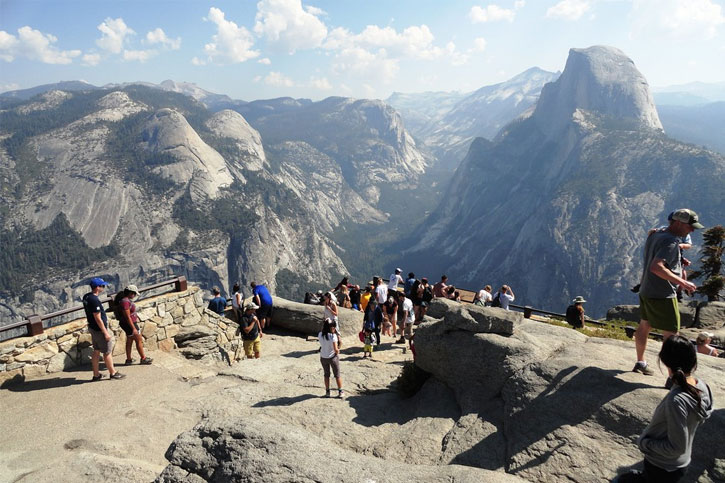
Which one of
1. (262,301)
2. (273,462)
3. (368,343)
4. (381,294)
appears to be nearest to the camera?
(273,462)

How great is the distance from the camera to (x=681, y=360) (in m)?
3.77

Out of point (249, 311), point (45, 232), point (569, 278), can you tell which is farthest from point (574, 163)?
point (45, 232)

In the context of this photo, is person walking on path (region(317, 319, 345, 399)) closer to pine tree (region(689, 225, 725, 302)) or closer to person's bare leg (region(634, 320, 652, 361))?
person's bare leg (region(634, 320, 652, 361))

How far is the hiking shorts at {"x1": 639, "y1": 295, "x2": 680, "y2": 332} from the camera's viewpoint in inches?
245

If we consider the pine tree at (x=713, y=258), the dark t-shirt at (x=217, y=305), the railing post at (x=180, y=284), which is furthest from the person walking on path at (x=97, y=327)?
the pine tree at (x=713, y=258)

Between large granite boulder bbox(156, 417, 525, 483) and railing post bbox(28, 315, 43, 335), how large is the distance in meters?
7.98

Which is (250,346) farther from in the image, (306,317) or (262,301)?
(306,317)

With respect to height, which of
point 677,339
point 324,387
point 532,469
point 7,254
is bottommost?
point 7,254

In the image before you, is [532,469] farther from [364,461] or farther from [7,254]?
[7,254]

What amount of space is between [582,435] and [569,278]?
174m

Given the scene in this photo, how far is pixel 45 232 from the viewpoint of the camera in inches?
6398

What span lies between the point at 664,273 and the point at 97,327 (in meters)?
12.8

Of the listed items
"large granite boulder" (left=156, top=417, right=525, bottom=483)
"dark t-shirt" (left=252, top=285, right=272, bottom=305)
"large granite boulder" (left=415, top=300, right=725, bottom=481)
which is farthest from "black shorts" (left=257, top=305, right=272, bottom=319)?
"large granite boulder" (left=156, top=417, right=525, bottom=483)

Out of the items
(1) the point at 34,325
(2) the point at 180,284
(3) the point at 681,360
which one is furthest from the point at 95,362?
(3) the point at 681,360
